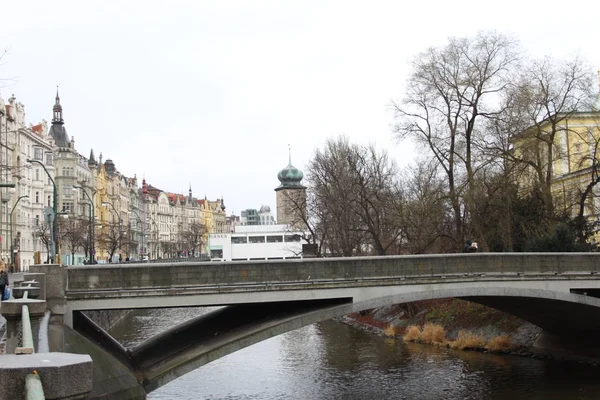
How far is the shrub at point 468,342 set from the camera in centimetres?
3550

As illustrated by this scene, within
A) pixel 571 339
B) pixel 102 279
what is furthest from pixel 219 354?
pixel 571 339

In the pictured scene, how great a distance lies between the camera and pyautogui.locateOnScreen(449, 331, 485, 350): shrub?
3550 centimetres

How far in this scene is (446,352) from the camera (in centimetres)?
3500

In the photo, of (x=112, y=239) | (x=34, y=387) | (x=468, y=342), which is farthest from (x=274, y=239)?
(x=34, y=387)

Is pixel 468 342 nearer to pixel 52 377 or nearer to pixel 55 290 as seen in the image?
pixel 55 290

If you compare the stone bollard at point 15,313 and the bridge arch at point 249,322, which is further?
the bridge arch at point 249,322

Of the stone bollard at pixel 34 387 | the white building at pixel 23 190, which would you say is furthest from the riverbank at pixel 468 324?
the white building at pixel 23 190

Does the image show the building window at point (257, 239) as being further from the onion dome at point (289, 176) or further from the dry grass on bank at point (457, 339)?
the dry grass on bank at point (457, 339)

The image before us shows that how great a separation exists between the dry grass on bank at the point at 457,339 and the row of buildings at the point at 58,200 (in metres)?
18.9

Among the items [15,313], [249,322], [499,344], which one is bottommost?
[499,344]

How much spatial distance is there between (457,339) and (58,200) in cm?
7901

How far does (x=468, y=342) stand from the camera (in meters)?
35.6

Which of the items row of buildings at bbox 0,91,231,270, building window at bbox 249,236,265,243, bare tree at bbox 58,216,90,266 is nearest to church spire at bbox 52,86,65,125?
row of buildings at bbox 0,91,231,270

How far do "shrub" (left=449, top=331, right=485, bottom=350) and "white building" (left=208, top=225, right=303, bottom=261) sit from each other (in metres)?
69.1
